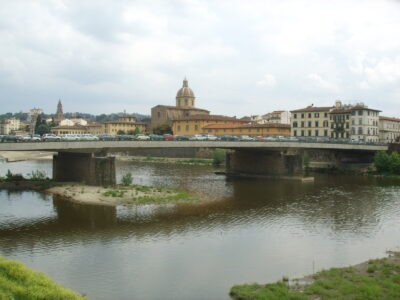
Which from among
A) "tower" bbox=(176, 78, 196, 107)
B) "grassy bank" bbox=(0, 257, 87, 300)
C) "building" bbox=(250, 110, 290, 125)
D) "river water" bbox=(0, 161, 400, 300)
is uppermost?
"tower" bbox=(176, 78, 196, 107)

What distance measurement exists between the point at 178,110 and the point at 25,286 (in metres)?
122

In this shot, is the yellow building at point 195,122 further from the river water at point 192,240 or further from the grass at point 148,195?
the river water at point 192,240

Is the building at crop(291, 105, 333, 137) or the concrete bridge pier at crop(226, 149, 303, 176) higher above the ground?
the building at crop(291, 105, 333, 137)

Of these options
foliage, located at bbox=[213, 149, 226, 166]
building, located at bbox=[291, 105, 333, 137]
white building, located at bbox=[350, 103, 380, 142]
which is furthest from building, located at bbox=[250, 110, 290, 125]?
foliage, located at bbox=[213, 149, 226, 166]

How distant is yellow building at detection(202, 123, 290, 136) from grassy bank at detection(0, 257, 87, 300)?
8783 centimetres

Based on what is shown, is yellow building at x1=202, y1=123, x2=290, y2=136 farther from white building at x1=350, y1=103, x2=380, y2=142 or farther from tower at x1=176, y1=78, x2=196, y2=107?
tower at x1=176, y1=78, x2=196, y2=107

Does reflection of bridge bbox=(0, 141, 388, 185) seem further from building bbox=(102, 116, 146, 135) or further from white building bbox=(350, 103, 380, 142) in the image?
building bbox=(102, 116, 146, 135)

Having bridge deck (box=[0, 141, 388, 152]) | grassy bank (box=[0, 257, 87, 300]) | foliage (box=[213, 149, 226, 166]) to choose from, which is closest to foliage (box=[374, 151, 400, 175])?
bridge deck (box=[0, 141, 388, 152])

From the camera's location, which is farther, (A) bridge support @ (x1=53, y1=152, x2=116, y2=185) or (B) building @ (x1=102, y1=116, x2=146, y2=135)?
(B) building @ (x1=102, y1=116, x2=146, y2=135)

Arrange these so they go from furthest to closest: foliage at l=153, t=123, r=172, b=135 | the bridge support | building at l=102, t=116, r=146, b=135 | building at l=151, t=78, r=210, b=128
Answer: building at l=102, t=116, r=146, b=135, building at l=151, t=78, r=210, b=128, foliage at l=153, t=123, r=172, b=135, the bridge support

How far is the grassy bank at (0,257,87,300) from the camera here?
14438mm

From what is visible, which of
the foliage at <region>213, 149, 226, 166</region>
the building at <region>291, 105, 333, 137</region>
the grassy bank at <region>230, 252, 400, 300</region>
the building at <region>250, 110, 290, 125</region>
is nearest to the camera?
the grassy bank at <region>230, 252, 400, 300</region>

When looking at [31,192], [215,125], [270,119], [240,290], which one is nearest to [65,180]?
[31,192]

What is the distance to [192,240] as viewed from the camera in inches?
1045
